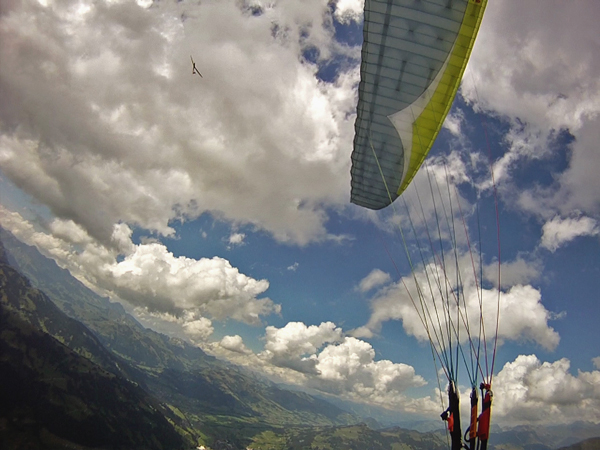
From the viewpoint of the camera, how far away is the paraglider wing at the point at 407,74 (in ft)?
37.2

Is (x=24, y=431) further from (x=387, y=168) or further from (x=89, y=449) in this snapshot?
(x=387, y=168)

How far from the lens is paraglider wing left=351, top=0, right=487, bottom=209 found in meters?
11.3

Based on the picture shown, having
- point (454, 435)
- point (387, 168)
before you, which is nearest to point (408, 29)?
point (387, 168)

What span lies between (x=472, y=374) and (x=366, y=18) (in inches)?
515

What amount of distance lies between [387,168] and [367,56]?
578 centimetres

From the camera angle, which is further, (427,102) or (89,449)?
(89,449)

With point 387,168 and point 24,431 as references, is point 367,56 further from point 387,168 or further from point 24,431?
point 24,431

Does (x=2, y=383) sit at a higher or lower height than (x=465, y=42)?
lower

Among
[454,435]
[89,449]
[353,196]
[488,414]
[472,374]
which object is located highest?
[353,196]

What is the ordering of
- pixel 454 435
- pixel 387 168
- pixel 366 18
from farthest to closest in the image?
pixel 387 168 < pixel 366 18 < pixel 454 435

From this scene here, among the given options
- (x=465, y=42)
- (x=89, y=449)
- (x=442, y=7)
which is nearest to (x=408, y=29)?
(x=442, y=7)

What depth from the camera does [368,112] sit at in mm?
14172

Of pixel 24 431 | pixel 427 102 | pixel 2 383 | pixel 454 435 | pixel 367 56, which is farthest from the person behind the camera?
pixel 2 383

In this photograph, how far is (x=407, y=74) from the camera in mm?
13078
